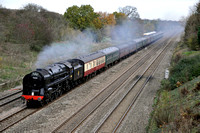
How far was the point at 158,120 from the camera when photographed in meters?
10.6

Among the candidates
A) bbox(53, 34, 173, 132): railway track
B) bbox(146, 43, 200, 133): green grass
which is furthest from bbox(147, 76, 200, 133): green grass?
bbox(53, 34, 173, 132): railway track

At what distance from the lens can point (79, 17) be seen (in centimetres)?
5534

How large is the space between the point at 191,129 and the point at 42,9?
1915 inches

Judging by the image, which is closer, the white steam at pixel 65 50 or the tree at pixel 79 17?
the white steam at pixel 65 50

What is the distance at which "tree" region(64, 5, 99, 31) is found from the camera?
5428 cm

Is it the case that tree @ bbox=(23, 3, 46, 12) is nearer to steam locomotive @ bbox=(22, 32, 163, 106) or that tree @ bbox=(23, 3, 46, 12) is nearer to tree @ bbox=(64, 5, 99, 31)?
tree @ bbox=(64, 5, 99, 31)

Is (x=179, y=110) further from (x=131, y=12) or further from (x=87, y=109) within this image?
(x=131, y=12)

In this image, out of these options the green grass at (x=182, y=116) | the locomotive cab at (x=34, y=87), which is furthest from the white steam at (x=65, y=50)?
the green grass at (x=182, y=116)

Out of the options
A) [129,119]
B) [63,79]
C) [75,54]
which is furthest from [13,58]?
[129,119]

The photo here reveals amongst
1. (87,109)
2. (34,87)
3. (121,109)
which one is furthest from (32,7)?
(121,109)

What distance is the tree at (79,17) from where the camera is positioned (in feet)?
178

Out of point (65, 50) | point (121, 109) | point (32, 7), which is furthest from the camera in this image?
point (32, 7)

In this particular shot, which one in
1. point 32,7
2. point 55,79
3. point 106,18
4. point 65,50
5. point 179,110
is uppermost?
point 32,7

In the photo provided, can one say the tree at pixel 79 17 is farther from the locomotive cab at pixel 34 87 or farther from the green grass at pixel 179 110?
the locomotive cab at pixel 34 87
